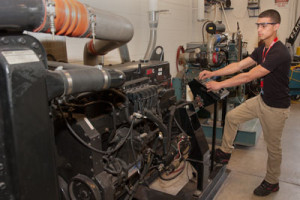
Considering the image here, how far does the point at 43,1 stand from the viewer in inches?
32.9

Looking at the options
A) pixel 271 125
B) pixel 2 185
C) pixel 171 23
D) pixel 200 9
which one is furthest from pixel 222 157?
pixel 200 9

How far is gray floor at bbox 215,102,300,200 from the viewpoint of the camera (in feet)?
7.97

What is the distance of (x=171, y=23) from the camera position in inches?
170

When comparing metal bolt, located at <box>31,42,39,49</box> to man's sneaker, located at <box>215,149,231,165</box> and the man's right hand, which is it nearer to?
the man's right hand

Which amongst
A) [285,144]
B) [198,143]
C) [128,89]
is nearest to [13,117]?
[128,89]

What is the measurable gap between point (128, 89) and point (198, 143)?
34.3 inches

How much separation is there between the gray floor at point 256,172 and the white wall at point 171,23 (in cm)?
177

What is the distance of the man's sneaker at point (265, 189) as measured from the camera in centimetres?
241

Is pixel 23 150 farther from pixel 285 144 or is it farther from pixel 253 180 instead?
pixel 285 144

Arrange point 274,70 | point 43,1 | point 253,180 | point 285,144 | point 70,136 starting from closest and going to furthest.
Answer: point 43,1
point 70,136
point 274,70
point 253,180
point 285,144

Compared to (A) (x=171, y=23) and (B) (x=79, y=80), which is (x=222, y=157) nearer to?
(B) (x=79, y=80)

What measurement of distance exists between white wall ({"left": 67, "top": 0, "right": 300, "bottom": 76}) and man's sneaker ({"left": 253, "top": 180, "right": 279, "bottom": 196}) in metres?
1.96

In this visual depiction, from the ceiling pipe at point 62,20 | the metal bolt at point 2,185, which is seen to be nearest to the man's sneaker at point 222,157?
the ceiling pipe at point 62,20

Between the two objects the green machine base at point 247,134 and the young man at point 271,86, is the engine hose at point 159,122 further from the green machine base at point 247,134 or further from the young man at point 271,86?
the green machine base at point 247,134
